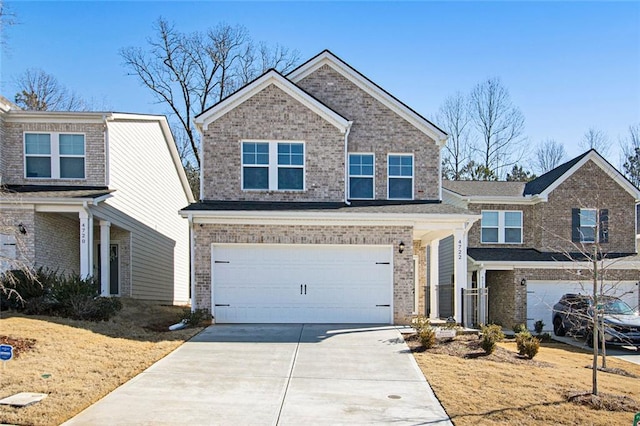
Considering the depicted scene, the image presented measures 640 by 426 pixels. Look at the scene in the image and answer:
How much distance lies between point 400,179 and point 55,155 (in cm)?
1174

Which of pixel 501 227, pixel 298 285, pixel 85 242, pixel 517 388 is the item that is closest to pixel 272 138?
pixel 298 285

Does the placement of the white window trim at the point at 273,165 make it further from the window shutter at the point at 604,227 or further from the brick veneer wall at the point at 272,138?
the window shutter at the point at 604,227

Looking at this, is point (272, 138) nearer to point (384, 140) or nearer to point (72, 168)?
point (384, 140)

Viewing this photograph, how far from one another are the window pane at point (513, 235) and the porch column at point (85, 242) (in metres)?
17.1

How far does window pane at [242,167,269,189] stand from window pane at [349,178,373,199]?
291cm

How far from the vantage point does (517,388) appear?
9.16 meters

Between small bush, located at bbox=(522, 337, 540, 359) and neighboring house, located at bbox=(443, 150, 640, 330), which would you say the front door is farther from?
small bush, located at bbox=(522, 337, 540, 359)

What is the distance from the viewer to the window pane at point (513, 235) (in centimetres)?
2348

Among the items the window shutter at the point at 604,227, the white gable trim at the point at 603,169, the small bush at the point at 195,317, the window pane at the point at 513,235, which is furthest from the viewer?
the window pane at the point at 513,235

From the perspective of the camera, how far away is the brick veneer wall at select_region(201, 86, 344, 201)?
1655cm

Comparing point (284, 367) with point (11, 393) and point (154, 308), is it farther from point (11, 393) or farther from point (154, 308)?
point (154, 308)

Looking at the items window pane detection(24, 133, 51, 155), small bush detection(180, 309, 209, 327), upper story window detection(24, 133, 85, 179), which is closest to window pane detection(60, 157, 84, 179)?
upper story window detection(24, 133, 85, 179)

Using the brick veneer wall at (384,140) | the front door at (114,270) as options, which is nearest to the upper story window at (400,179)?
the brick veneer wall at (384,140)

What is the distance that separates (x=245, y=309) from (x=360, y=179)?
19.1ft
